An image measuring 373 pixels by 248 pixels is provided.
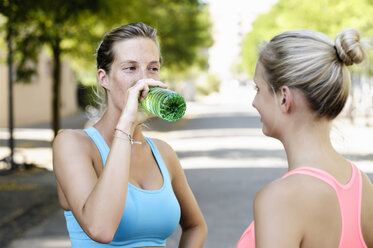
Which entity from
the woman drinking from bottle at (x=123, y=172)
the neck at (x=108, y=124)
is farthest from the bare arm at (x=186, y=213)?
the neck at (x=108, y=124)

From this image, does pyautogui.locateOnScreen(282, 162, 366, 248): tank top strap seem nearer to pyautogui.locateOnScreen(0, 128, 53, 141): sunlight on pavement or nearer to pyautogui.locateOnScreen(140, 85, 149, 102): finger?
pyautogui.locateOnScreen(140, 85, 149, 102): finger

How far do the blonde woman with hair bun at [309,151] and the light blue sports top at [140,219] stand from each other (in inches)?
22.4

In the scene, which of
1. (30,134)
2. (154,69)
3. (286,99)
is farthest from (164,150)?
(30,134)

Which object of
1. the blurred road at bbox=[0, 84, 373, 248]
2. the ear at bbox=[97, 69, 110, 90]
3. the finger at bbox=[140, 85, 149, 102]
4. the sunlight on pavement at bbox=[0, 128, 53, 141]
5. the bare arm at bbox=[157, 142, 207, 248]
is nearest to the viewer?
the finger at bbox=[140, 85, 149, 102]

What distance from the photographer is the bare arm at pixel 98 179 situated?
200 cm

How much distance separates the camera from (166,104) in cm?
198

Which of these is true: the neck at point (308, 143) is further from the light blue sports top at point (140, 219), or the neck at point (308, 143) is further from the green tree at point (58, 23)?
the green tree at point (58, 23)

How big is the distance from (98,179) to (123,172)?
0.10m

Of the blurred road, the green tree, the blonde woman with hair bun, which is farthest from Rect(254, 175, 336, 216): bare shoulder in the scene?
the green tree

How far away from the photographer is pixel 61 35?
11.8 metres

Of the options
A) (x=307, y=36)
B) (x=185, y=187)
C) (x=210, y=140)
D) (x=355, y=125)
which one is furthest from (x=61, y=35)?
(x=355, y=125)

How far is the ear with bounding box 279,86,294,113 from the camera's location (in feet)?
5.87

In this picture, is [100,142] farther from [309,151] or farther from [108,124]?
[309,151]

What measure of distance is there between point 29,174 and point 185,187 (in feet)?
30.6
